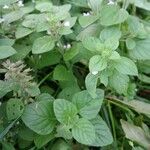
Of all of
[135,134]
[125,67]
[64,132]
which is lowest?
[135,134]

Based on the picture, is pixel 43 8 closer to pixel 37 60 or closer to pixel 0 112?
pixel 37 60

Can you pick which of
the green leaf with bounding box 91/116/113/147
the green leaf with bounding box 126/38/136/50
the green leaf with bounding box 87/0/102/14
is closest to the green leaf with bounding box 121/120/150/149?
the green leaf with bounding box 91/116/113/147

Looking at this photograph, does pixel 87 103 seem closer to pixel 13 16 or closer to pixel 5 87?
pixel 5 87

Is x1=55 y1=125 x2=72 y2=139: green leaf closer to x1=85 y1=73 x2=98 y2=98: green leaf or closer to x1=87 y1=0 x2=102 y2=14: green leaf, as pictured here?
x1=85 y1=73 x2=98 y2=98: green leaf

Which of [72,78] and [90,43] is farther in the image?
[72,78]

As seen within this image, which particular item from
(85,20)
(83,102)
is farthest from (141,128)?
(85,20)

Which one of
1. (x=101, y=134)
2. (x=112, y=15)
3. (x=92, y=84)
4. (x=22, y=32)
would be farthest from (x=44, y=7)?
(x=101, y=134)
